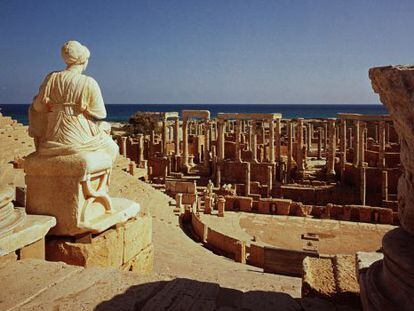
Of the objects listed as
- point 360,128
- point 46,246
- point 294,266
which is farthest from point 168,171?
point 46,246

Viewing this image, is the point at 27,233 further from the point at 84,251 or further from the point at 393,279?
the point at 393,279

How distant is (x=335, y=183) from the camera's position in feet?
78.2

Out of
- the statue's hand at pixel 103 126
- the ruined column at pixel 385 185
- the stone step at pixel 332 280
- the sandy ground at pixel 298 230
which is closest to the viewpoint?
the stone step at pixel 332 280

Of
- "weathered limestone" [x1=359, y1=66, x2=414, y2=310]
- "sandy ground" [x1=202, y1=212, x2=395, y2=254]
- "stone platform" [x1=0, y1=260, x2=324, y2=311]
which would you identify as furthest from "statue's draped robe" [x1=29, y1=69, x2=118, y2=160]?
"sandy ground" [x1=202, y1=212, x2=395, y2=254]

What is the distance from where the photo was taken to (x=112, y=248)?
5.37 meters

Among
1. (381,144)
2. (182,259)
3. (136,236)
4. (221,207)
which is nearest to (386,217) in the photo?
(221,207)

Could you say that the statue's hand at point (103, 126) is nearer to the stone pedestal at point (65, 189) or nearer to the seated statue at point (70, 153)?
the seated statue at point (70, 153)

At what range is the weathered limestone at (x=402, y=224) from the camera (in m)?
2.48

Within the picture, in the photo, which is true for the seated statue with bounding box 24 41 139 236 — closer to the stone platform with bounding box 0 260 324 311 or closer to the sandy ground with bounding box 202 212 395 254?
the stone platform with bounding box 0 260 324 311

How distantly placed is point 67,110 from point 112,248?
1.95m

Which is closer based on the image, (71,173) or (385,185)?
(71,173)

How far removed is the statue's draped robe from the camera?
5070mm

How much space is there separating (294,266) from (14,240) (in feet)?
26.2

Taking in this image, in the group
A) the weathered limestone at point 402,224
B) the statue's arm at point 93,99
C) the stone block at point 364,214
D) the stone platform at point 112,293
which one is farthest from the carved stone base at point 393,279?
the stone block at point 364,214
